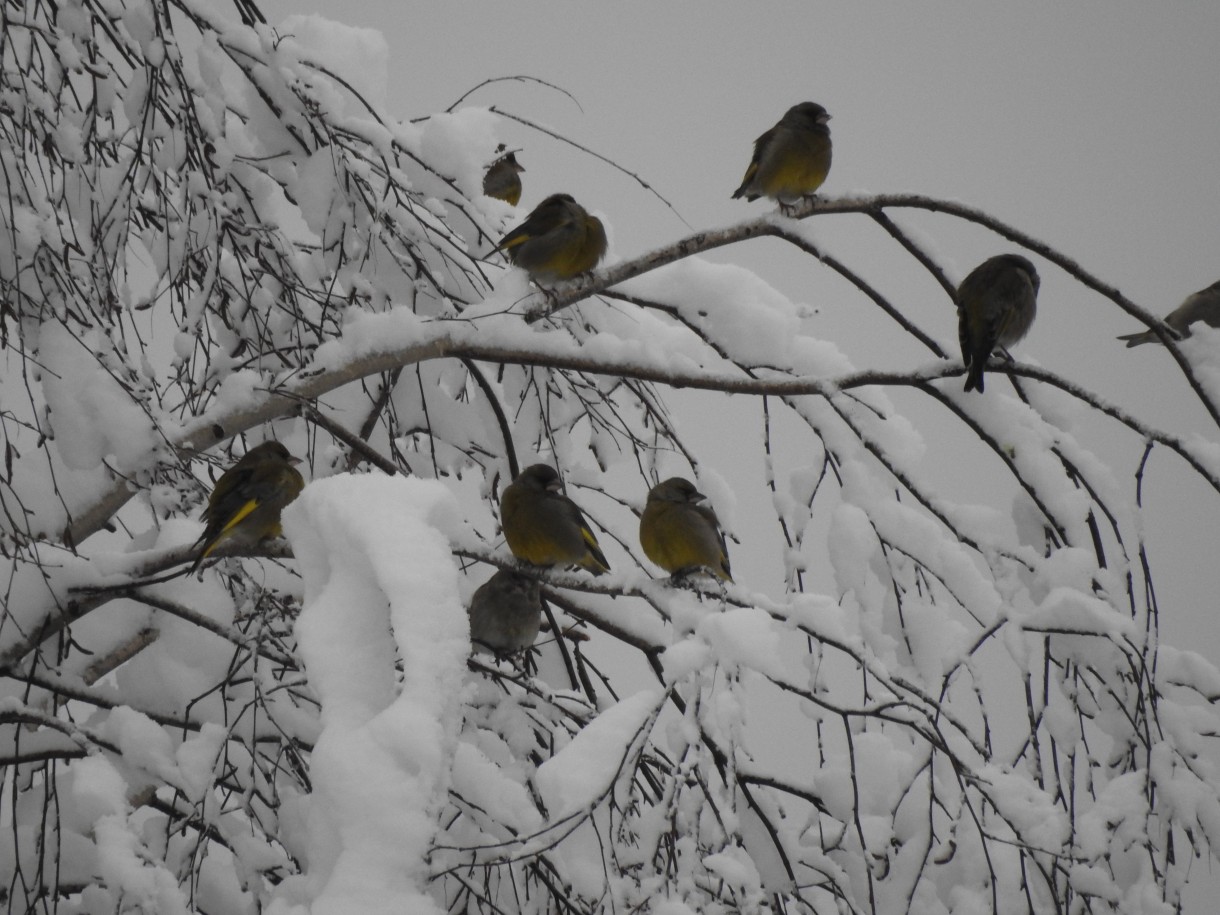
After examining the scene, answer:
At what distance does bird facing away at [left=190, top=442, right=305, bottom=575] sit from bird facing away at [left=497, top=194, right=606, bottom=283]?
3.31 feet

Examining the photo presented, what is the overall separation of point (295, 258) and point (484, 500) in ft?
4.08

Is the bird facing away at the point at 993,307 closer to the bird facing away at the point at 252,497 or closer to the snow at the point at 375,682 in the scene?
the bird facing away at the point at 252,497

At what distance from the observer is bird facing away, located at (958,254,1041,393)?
10.2ft

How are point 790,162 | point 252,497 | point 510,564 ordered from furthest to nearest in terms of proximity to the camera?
point 790,162, point 252,497, point 510,564

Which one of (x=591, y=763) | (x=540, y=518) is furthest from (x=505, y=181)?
(x=591, y=763)

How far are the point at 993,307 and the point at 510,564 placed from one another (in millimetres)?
1917

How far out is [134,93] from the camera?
9.06ft

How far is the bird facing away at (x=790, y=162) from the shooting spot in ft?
15.8

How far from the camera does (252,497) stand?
3.33 meters

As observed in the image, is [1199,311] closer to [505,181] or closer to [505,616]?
[505,616]

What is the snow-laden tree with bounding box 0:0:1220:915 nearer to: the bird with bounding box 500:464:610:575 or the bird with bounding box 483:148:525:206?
the bird with bounding box 500:464:610:575

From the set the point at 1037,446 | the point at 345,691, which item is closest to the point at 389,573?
the point at 345,691

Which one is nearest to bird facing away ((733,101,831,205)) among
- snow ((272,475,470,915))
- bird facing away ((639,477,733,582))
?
bird facing away ((639,477,733,582))

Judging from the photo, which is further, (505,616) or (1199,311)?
(1199,311)
